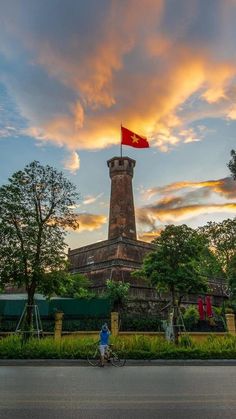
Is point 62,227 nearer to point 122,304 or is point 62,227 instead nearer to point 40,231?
point 40,231

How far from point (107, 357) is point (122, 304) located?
11.7 metres

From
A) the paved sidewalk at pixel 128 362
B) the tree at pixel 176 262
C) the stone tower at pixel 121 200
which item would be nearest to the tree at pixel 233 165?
the tree at pixel 176 262

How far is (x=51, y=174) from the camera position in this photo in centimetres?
1988

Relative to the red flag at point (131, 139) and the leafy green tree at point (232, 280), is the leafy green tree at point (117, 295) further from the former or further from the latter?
the red flag at point (131, 139)

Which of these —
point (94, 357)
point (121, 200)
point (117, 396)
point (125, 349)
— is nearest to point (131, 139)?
point (121, 200)

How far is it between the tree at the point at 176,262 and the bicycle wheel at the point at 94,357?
6297 mm

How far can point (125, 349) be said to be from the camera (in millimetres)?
15500

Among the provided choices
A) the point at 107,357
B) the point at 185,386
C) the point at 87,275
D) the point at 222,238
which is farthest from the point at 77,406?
the point at 222,238

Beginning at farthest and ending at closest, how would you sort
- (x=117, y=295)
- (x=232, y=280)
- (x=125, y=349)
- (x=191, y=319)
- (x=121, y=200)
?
(x=121, y=200)
(x=232, y=280)
(x=117, y=295)
(x=191, y=319)
(x=125, y=349)

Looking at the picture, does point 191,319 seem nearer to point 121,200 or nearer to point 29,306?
point 29,306

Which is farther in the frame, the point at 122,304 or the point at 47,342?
the point at 122,304

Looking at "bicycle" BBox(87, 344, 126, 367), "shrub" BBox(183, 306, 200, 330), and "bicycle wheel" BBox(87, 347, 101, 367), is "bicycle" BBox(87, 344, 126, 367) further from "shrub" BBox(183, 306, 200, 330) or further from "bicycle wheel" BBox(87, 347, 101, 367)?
"shrub" BBox(183, 306, 200, 330)

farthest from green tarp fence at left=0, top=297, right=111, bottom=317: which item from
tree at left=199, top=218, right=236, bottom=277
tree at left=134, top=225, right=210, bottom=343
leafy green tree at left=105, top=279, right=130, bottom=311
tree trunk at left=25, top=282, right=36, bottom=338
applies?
tree at left=199, top=218, right=236, bottom=277

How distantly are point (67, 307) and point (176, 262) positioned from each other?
8095 millimetres
